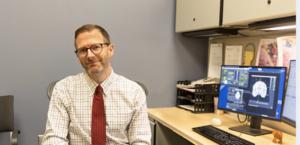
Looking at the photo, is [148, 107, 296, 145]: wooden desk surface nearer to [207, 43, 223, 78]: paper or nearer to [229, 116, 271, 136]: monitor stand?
[229, 116, 271, 136]: monitor stand

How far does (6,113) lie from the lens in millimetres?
2295

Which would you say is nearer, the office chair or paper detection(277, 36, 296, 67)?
paper detection(277, 36, 296, 67)

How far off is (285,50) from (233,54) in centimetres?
62

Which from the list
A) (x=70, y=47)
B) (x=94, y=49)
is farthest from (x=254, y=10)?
(x=70, y=47)

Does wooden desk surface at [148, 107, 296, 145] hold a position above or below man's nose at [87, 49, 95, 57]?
below

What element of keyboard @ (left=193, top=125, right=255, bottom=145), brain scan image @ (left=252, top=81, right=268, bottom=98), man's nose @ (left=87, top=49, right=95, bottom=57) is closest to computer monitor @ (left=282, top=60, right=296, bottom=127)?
brain scan image @ (left=252, top=81, right=268, bottom=98)

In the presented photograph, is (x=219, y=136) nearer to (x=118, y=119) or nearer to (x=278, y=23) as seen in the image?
(x=118, y=119)

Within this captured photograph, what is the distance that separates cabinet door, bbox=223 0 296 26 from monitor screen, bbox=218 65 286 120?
0.31 m

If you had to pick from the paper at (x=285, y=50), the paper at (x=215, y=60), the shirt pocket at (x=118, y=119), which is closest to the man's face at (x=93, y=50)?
the shirt pocket at (x=118, y=119)

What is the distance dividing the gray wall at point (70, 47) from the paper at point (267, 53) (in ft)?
2.55

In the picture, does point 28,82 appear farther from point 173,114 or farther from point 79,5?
point 173,114

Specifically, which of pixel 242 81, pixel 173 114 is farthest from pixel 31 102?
pixel 242 81

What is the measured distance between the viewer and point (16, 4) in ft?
7.77

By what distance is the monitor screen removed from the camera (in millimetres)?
1779
